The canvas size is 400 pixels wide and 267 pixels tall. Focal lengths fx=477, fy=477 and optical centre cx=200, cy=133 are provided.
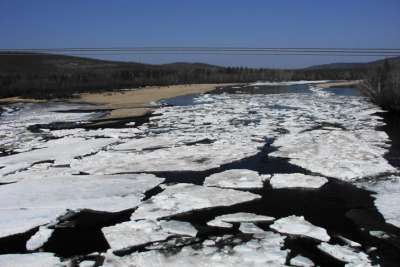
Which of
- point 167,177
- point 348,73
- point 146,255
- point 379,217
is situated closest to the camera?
point 146,255

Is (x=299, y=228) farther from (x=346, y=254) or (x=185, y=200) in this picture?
(x=185, y=200)

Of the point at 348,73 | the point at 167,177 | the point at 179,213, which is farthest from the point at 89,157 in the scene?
the point at 348,73

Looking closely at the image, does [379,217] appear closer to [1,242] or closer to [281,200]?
[281,200]

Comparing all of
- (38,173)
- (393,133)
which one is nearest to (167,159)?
(38,173)

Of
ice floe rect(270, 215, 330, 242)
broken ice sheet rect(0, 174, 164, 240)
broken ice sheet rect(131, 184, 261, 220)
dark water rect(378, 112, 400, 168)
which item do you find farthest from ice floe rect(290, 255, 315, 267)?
dark water rect(378, 112, 400, 168)

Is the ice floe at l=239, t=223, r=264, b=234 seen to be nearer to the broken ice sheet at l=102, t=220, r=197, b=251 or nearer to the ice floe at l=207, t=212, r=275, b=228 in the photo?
the ice floe at l=207, t=212, r=275, b=228

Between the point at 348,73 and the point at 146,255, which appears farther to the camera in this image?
the point at 348,73
